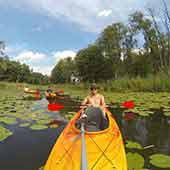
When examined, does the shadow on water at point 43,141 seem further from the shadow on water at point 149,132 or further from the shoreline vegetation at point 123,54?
the shoreline vegetation at point 123,54

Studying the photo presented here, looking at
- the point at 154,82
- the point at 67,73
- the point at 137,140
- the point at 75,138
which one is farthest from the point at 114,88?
the point at 67,73

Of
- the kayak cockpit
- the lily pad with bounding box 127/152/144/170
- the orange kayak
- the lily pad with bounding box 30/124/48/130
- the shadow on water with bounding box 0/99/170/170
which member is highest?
the kayak cockpit

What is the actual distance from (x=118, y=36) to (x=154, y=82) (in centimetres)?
2420

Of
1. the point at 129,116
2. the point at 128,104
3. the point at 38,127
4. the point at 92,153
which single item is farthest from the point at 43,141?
the point at 128,104

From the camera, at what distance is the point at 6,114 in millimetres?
8258

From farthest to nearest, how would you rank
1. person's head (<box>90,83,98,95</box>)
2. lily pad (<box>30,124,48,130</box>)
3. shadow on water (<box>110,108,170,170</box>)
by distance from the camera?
lily pad (<box>30,124,48,130</box>), person's head (<box>90,83,98,95</box>), shadow on water (<box>110,108,170,170</box>)

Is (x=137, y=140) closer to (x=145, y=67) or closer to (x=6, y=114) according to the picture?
(x=6, y=114)

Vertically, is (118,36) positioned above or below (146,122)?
above

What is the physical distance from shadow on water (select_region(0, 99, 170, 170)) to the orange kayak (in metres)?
0.74

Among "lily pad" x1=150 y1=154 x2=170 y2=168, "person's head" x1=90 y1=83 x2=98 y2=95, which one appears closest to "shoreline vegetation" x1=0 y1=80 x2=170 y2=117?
"person's head" x1=90 y1=83 x2=98 y2=95

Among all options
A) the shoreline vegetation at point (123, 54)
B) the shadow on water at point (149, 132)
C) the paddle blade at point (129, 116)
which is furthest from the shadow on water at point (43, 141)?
the shoreline vegetation at point (123, 54)

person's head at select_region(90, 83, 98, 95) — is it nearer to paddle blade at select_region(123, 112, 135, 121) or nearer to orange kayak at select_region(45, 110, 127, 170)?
orange kayak at select_region(45, 110, 127, 170)

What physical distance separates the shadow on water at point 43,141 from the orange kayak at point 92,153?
743 millimetres

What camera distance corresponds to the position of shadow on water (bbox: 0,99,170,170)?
3961 millimetres
